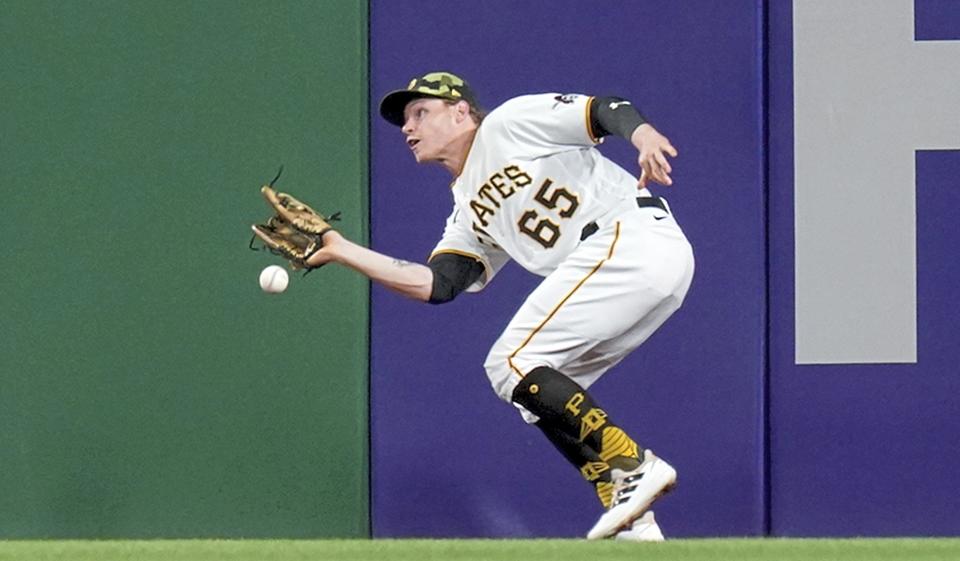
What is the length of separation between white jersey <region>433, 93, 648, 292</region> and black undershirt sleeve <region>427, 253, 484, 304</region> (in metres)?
0.08

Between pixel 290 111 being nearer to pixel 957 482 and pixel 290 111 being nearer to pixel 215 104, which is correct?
pixel 215 104

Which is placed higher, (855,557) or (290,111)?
(290,111)

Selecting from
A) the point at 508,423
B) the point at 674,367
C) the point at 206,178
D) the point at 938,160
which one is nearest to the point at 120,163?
the point at 206,178

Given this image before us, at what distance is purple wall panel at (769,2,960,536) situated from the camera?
17.5ft

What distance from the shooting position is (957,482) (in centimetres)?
534

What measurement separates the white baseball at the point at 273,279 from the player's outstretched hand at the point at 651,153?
1074 millimetres

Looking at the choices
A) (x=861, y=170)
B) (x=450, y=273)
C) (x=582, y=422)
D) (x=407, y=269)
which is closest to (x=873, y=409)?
(x=861, y=170)

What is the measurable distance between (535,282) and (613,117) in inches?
21.9

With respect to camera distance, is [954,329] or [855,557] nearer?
[855,557]

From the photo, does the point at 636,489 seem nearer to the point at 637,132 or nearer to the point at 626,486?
the point at 626,486

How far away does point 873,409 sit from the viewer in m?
5.34

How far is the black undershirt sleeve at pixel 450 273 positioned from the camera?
529cm

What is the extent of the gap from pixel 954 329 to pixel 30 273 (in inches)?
101

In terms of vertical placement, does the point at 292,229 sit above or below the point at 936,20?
below
